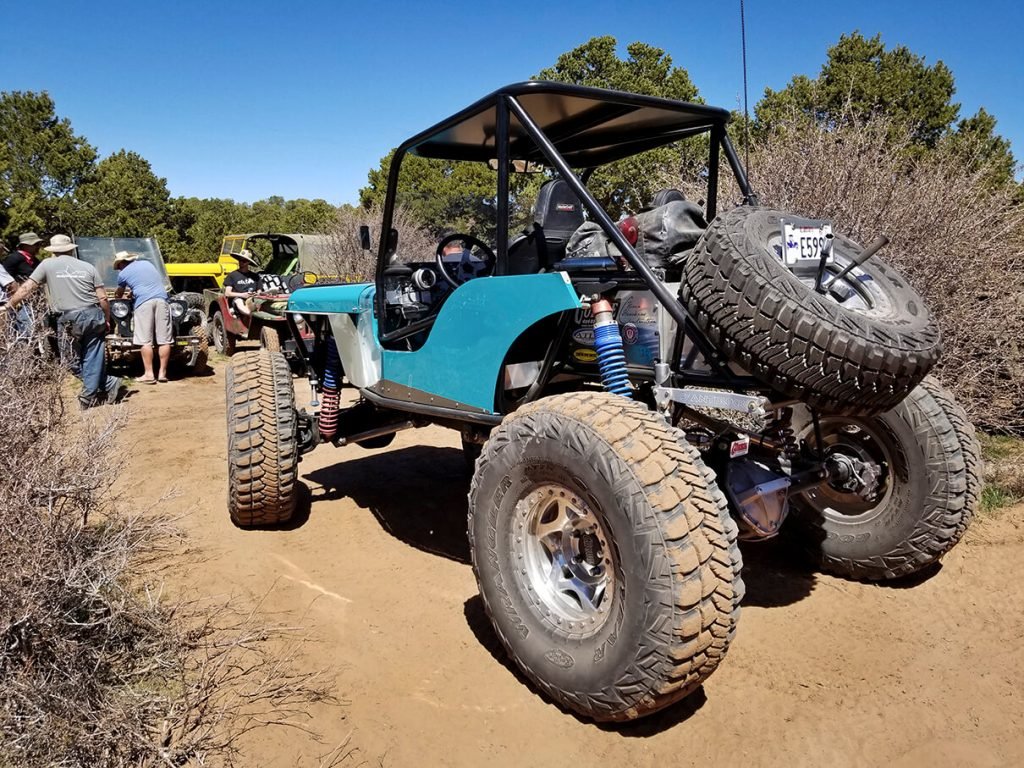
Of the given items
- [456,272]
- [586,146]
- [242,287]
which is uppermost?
[586,146]

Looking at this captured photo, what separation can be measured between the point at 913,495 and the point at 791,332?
5.26ft

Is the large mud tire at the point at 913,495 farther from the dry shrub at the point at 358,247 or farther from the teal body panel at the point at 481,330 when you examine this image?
the dry shrub at the point at 358,247

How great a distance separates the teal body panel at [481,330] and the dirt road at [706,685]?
1.12 metres

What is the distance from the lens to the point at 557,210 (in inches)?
142

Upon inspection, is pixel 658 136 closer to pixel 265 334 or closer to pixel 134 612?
pixel 134 612

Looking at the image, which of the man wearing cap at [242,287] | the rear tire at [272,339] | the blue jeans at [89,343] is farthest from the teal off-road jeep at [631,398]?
the man wearing cap at [242,287]

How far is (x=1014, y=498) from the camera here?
455 centimetres

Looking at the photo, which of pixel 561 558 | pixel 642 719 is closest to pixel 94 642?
pixel 561 558

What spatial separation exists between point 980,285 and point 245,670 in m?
6.56

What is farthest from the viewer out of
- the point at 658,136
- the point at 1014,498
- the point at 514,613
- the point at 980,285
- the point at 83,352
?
the point at 83,352

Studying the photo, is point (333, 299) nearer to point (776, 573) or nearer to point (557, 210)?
point (557, 210)

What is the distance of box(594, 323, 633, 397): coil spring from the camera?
272cm

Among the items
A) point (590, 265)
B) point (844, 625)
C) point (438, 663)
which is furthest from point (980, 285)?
point (438, 663)

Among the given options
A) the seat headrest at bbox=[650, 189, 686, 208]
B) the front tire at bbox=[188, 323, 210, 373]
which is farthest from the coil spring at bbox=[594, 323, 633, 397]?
the front tire at bbox=[188, 323, 210, 373]
